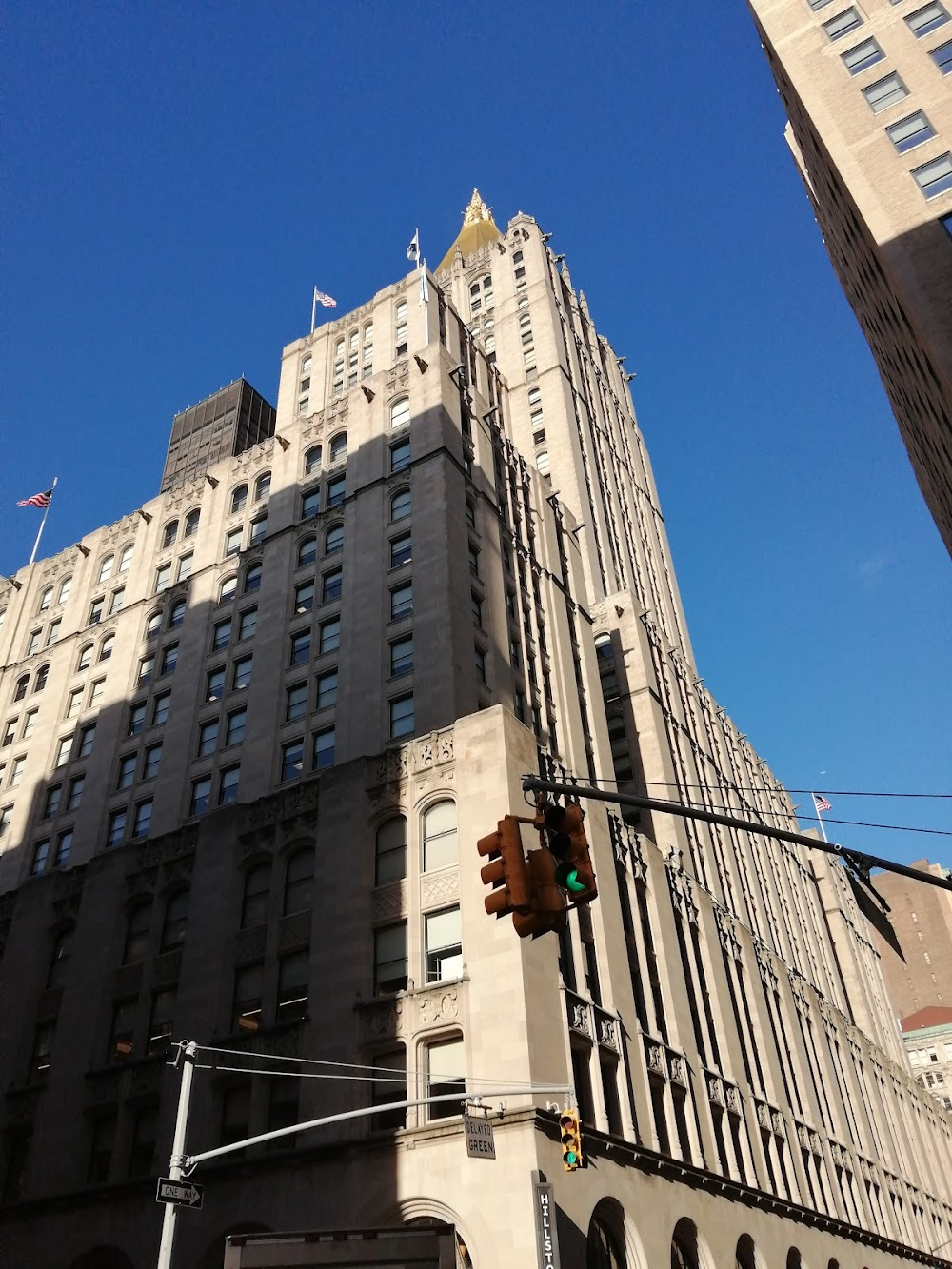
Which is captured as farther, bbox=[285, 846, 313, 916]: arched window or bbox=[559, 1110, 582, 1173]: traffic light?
bbox=[285, 846, 313, 916]: arched window

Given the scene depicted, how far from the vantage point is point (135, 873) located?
145ft

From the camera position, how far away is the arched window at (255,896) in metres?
39.4

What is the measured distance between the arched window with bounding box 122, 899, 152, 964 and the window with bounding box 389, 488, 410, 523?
20.7 metres

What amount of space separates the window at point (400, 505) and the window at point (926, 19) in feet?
109

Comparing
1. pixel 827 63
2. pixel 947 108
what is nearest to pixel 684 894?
pixel 947 108

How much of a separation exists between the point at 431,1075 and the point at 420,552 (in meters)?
22.6

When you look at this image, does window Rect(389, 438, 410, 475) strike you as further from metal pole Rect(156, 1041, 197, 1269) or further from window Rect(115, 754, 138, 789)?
metal pole Rect(156, 1041, 197, 1269)

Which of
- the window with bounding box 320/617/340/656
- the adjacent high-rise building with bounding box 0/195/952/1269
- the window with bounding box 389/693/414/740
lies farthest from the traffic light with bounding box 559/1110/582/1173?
the window with bounding box 320/617/340/656

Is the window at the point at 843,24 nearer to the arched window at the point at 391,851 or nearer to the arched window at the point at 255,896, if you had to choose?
the arched window at the point at 391,851

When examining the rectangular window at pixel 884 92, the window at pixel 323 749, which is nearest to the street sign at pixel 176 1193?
the window at pixel 323 749

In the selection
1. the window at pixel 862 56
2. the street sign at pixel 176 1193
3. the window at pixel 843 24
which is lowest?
the street sign at pixel 176 1193

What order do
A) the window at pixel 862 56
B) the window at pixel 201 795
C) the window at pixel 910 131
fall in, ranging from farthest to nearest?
the window at pixel 862 56 < the window at pixel 910 131 < the window at pixel 201 795

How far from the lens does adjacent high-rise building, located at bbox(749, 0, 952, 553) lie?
42250mm

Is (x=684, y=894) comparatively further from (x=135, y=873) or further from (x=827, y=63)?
(x=827, y=63)
